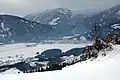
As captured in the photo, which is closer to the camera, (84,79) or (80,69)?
(84,79)

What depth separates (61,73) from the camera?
669 inches

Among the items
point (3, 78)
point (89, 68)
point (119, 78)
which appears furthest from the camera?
point (3, 78)

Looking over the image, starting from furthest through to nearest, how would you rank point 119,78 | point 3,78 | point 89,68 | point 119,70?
1. point 3,78
2. point 89,68
3. point 119,70
4. point 119,78

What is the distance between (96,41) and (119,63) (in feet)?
64.9

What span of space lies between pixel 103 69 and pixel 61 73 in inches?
100

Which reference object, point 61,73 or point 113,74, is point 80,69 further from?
point 113,74

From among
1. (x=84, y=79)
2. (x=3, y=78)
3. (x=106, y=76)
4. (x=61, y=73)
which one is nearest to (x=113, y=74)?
(x=106, y=76)

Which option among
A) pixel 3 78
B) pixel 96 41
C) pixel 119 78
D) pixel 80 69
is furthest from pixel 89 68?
pixel 96 41

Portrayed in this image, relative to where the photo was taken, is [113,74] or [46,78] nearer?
[113,74]

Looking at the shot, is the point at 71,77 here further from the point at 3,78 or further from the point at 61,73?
the point at 3,78

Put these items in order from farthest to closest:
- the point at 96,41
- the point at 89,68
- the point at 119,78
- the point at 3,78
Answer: the point at 96,41, the point at 3,78, the point at 89,68, the point at 119,78

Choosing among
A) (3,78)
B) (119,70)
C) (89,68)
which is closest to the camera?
(119,70)

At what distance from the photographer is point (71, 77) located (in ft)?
52.2

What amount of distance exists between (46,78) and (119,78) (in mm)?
4483
